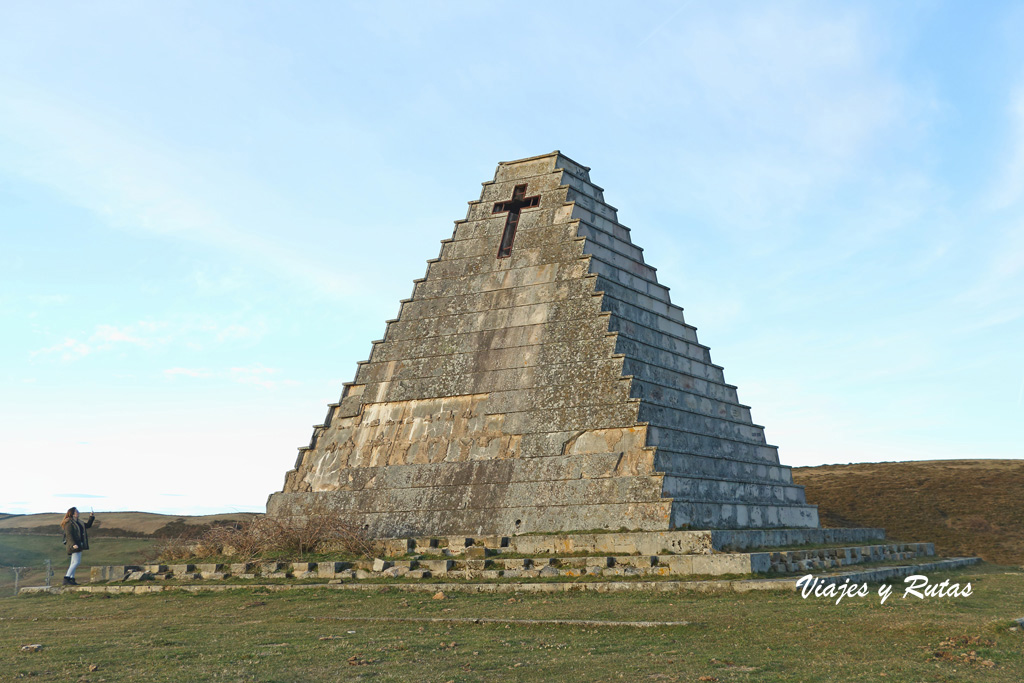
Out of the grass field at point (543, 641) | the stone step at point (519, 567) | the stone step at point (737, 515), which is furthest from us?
the stone step at point (737, 515)

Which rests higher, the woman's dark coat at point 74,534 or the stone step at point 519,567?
the woman's dark coat at point 74,534

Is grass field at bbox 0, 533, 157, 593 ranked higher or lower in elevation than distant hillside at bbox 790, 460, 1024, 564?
lower

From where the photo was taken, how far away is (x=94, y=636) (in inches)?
417

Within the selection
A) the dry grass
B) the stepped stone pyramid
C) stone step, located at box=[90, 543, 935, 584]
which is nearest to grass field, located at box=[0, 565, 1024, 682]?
stone step, located at box=[90, 543, 935, 584]

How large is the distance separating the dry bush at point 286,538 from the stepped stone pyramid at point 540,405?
487 mm

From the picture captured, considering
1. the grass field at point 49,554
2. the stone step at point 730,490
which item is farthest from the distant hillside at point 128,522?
the stone step at point 730,490

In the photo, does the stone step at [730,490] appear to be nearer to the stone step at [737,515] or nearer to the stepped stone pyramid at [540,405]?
the stepped stone pyramid at [540,405]

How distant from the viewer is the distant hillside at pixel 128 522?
32938mm

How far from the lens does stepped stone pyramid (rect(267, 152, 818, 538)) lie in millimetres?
16484

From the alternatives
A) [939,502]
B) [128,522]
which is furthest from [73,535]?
[939,502]

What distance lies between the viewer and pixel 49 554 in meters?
28.3

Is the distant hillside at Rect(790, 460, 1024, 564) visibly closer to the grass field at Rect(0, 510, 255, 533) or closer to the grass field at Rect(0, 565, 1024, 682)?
the grass field at Rect(0, 565, 1024, 682)

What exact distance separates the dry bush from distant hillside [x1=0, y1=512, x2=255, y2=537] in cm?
1282

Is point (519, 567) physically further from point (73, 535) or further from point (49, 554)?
point (49, 554)
